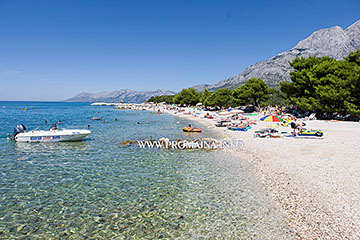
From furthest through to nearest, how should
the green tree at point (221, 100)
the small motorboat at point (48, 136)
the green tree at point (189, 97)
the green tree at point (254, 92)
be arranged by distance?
the green tree at point (189, 97) → the green tree at point (221, 100) → the green tree at point (254, 92) → the small motorboat at point (48, 136)

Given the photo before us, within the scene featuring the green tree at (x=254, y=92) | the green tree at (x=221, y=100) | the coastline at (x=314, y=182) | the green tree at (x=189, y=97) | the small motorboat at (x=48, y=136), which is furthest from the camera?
the green tree at (x=189, y=97)

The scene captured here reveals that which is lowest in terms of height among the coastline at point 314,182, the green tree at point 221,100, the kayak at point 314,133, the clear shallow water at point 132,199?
the clear shallow water at point 132,199

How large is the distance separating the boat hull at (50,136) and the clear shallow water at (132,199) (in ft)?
19.1

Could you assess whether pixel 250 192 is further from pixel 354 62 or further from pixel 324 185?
pixel 354 62

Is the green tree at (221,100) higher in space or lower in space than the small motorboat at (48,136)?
higher

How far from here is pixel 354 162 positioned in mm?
12250

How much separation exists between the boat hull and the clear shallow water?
5.82 meters

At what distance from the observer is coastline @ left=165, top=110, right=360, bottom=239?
6.87 metres

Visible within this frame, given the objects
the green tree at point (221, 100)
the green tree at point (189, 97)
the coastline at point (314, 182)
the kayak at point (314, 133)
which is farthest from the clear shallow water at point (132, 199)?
the green tree at point (189, 97)

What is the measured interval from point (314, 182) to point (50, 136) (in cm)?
2300

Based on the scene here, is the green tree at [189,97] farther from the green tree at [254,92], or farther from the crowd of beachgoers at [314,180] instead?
the crowd of beachgoers at [314,180]

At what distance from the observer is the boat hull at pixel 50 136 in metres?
21.1

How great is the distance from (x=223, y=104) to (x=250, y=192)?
61.1 meters

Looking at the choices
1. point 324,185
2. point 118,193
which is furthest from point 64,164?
point 324,185
